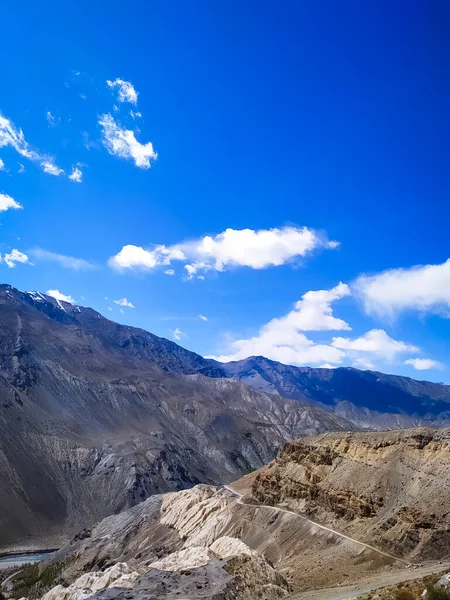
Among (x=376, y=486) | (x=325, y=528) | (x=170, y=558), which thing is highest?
(x=376, y=486)

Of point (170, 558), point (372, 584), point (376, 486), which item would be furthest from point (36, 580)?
point (372, 584)

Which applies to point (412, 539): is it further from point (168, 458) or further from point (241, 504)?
point (168, 458)

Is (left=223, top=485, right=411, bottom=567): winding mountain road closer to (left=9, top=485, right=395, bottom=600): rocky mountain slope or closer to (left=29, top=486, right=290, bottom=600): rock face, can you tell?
(left=9, top=485, right=395, bottom=600): rocky mountain slope

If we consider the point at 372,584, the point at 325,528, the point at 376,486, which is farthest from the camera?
the point at 376,486

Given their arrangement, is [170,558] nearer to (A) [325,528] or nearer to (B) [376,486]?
(A) [325,528]

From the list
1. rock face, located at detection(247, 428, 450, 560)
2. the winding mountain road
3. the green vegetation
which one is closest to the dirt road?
the winding mountain road

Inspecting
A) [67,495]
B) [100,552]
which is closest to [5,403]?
[67,495]

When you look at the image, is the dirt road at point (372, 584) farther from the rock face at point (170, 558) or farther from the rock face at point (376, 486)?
the rock face at point (376, 486)
